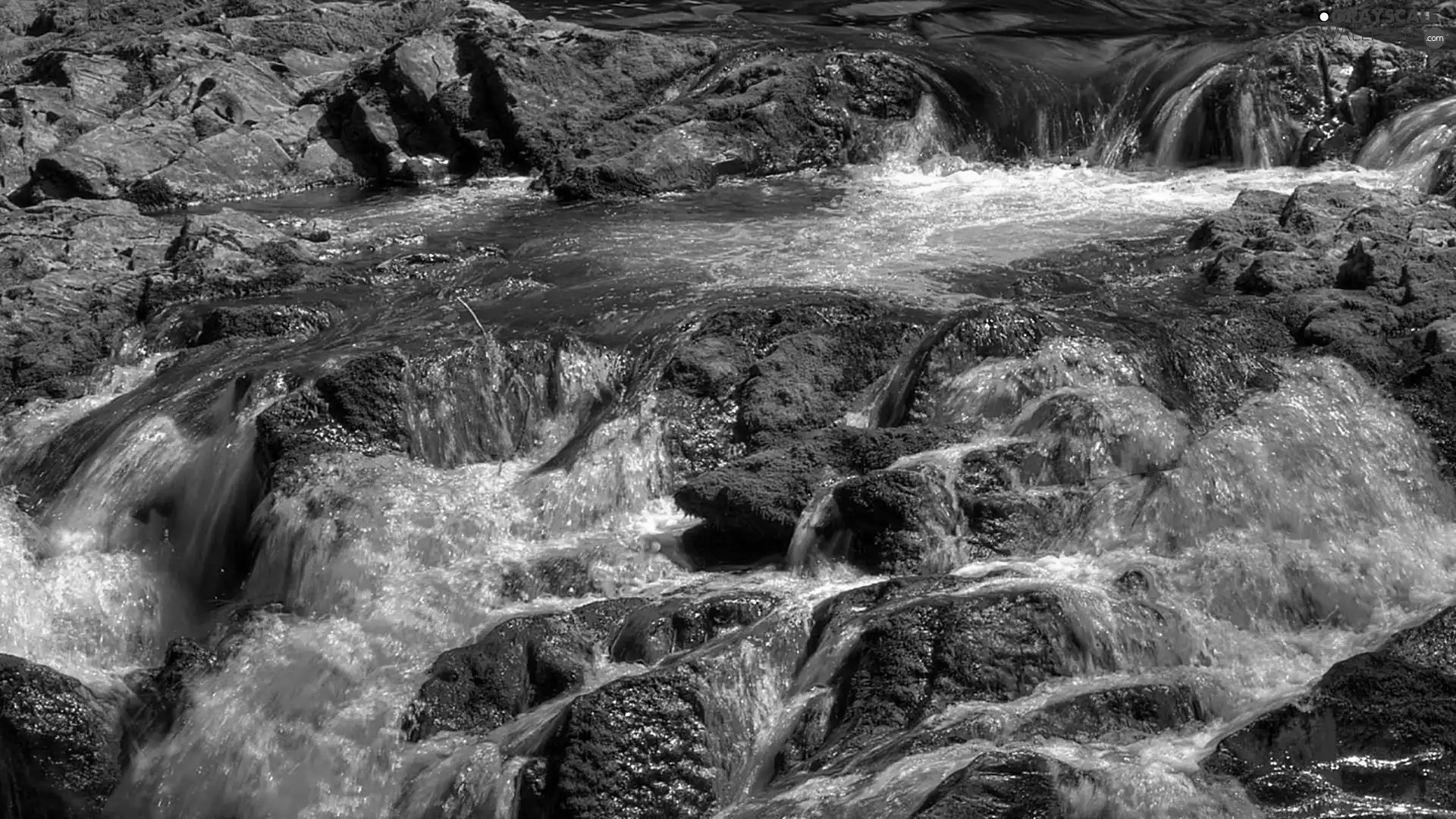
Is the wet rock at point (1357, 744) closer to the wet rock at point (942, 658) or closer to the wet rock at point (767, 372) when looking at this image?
the wet rock at point (942, 658)

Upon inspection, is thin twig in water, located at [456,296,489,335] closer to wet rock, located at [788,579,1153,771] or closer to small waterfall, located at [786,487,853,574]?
small waterfall, located at [786,487,853,574]

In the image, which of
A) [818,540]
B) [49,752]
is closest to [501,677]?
[818,540]

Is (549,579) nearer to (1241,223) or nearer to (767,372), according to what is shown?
(767,372)

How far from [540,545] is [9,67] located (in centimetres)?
1284

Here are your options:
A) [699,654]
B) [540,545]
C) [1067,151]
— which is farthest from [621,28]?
[699,654]

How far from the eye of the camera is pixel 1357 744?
21.4 ft

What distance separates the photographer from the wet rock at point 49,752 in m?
8.13

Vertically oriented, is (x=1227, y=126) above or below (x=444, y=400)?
above

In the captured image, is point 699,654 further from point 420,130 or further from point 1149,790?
point 420,130

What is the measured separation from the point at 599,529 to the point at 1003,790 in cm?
399

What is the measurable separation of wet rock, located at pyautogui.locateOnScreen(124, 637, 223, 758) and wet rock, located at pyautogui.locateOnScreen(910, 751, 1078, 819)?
428 centimetres

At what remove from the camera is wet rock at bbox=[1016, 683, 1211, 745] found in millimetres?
7012

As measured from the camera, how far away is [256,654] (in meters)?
8.83

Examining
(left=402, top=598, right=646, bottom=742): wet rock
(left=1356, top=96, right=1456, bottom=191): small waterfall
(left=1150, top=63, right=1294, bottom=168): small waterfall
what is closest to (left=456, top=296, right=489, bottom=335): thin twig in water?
(left=402, top=598, right=646, bottom=742): wet rock
